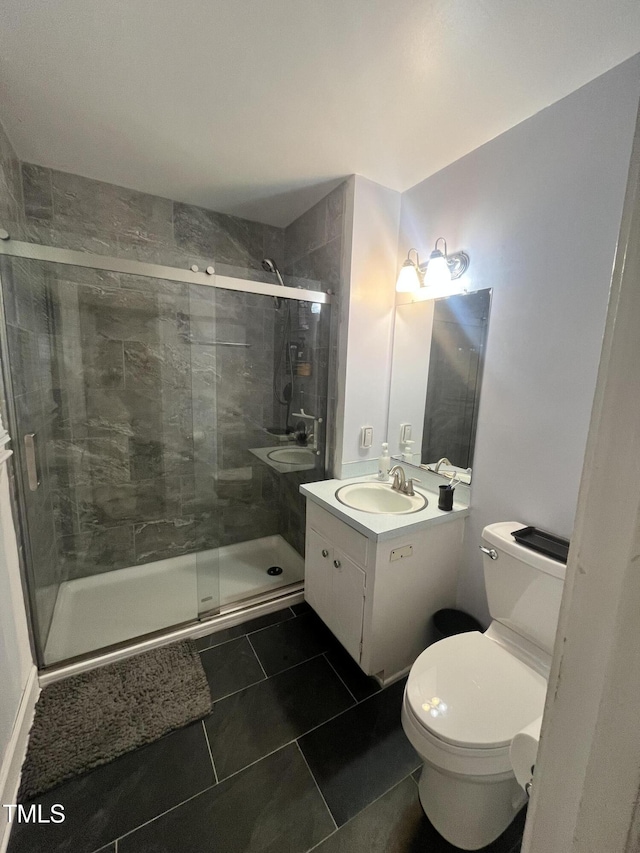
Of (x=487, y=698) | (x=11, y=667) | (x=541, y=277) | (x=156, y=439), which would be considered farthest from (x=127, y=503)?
(x=541, y=277)

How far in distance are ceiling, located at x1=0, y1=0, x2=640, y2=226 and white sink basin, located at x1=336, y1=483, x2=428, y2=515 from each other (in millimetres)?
1666

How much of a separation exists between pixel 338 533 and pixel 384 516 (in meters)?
0.25

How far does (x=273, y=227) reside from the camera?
2.56 m

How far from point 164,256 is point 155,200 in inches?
12.7

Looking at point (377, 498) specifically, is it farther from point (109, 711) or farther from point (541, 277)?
point (109, 711)

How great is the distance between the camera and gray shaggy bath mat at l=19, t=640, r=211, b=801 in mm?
1269

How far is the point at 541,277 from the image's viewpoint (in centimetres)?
136

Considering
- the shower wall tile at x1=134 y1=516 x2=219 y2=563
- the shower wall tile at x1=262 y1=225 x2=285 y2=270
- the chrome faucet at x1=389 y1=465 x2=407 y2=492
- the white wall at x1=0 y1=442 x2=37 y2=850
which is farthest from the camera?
the shower wall tile at x1=262 y1=225 x2=285 y2=270

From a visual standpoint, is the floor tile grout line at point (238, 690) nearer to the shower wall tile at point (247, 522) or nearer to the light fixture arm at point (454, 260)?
the shower wall tile at point (247, 522)

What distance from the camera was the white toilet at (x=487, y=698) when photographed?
0.99 metres

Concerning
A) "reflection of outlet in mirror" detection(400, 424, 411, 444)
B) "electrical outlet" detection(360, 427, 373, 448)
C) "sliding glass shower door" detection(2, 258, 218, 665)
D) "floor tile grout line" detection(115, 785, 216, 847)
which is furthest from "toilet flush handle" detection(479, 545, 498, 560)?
"sliding glass shower door" detection(2, 258, 218, 665)

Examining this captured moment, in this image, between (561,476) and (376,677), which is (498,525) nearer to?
(561,476)

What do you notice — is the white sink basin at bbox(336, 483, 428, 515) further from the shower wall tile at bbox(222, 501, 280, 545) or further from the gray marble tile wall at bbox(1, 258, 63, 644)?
the gray marble tile wall at bbox(1, 258, 63, 644)

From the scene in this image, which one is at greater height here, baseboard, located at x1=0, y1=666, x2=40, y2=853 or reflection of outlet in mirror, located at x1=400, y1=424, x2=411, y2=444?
reflection of outlet in mirror, located at x1=400, y1=424, x2=411, y2=444
